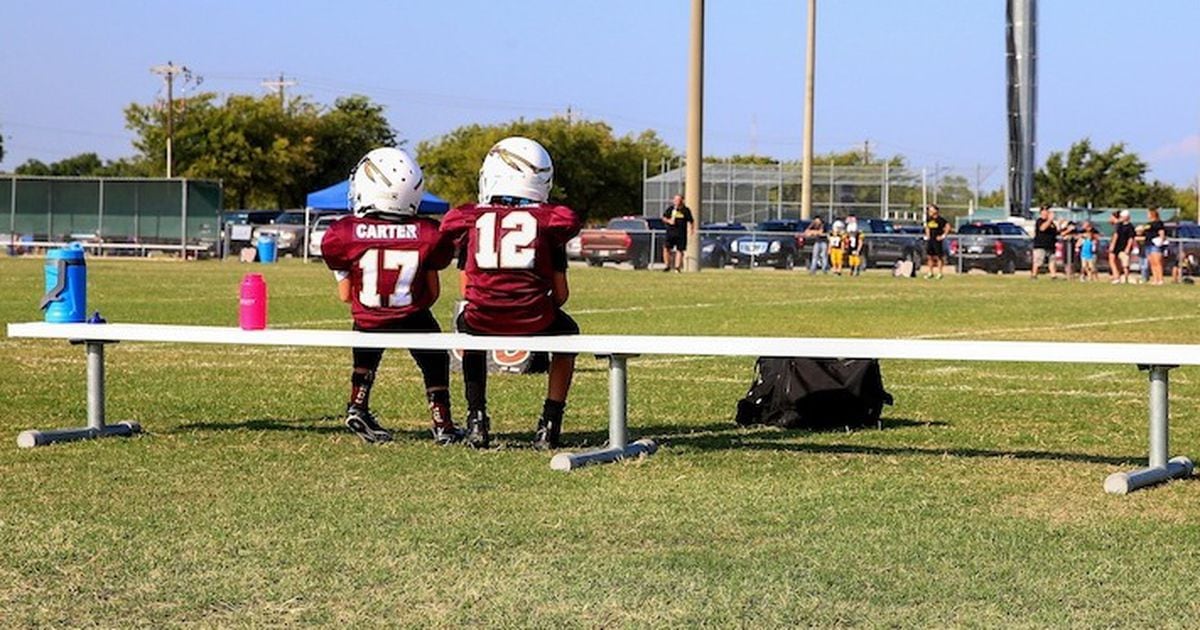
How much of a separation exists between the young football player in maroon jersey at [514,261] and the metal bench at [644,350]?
39cm

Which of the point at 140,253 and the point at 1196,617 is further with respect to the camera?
the point at 140,253

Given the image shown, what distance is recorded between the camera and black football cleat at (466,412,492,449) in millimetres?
9766

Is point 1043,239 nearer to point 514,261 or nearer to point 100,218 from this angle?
point 100,218

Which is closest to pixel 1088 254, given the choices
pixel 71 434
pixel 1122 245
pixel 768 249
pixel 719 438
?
pixel 1122 245

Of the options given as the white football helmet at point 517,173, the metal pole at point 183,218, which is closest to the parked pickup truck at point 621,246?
the metal pole at point 183,218

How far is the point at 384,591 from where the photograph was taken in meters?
6.03

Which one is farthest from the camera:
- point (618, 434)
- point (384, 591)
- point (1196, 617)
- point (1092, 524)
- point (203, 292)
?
point (203, 292)

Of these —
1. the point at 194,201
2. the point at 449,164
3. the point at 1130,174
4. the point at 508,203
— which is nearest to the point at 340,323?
the point at 508,203

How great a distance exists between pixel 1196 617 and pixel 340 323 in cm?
1547

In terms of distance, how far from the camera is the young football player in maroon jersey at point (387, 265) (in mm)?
9945

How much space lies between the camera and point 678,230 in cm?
4284

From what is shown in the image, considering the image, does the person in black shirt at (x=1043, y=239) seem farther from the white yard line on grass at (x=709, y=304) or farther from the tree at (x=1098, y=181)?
the tree at (x=1098, y=181)

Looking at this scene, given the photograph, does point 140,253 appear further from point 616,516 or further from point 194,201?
point 616,516

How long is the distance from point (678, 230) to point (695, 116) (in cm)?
511
